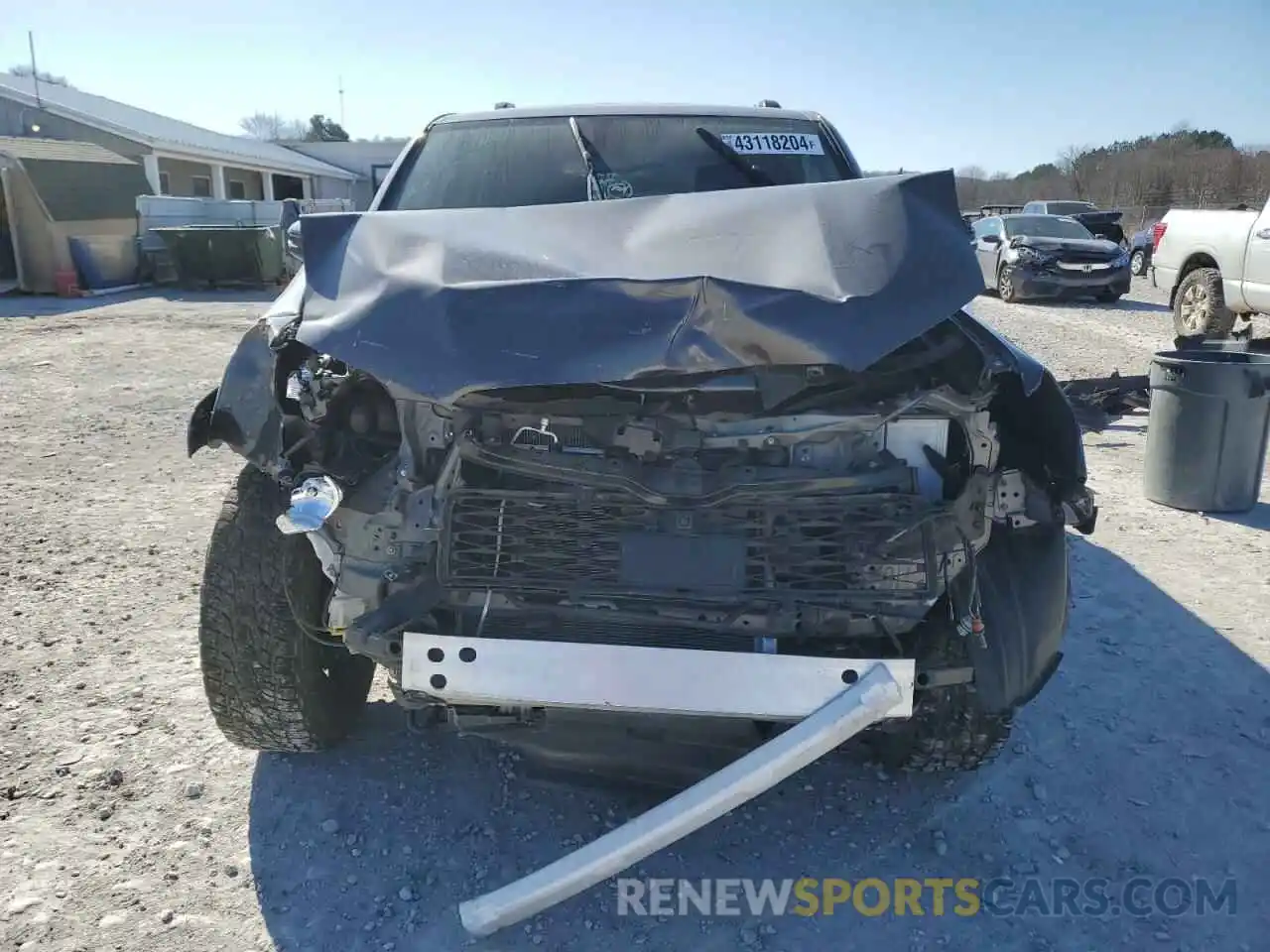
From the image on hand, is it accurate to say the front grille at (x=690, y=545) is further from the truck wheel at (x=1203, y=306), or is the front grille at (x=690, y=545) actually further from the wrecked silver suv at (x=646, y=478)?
the truck wheel at (x=1203, y=306)

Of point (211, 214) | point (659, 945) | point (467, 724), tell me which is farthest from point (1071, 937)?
point (211, 214)

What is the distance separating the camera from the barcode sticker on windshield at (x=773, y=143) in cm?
381

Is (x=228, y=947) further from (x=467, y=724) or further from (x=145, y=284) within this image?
(x=145, y=284)

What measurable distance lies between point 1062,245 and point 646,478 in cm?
1407

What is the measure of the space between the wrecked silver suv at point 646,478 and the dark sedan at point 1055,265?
12785 mm

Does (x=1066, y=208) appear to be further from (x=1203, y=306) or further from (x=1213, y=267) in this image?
(x=1203, y=306)

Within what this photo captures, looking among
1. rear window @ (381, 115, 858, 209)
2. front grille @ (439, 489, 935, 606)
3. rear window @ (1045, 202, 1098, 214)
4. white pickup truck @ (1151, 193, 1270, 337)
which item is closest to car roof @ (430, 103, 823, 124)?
rear window @ (381, 115, 858, 209)

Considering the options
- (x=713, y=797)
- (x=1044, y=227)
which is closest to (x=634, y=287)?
(x=713, y=797)

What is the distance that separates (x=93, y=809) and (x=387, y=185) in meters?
2.35

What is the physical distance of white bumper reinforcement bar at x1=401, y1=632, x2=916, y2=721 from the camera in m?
2.16

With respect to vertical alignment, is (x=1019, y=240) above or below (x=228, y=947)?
above

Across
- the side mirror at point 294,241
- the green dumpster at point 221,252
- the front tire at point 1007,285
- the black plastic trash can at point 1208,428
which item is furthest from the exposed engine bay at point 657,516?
the green dumpster at point 221,252

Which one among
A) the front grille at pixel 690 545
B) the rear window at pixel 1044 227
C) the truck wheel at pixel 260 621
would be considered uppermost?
the rear window at pixel 1044 227

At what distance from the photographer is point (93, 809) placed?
8.93 feet
